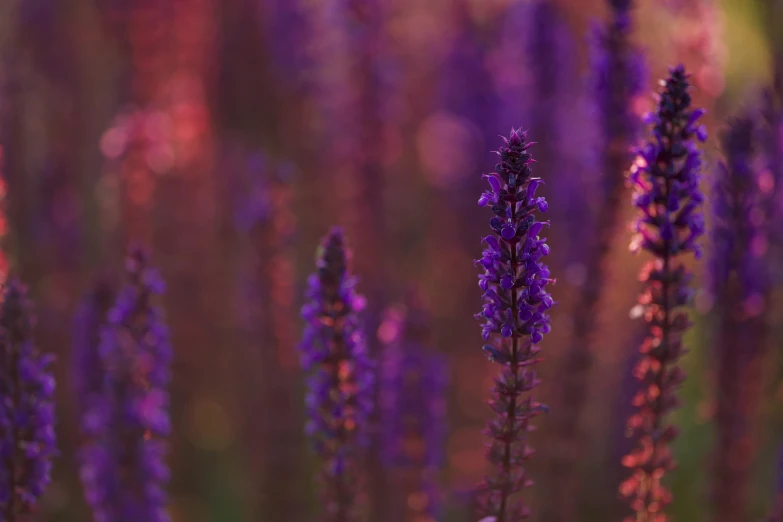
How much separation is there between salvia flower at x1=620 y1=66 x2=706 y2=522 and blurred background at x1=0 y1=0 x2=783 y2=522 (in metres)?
1.17

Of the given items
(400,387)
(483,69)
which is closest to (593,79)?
(400,387)

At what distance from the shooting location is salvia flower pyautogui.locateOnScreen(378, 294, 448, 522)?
15.3 ft

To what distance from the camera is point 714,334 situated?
4.98m

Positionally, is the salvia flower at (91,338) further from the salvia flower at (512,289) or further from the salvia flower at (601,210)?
the salvia flower at (601,210)

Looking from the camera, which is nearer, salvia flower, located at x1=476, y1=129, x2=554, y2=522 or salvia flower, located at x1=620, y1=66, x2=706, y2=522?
salvia flower, located at x1=476, y1=129, x2=554, y2=522

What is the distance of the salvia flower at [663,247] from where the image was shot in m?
3.36

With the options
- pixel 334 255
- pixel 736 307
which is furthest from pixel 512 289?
pixel 736 307

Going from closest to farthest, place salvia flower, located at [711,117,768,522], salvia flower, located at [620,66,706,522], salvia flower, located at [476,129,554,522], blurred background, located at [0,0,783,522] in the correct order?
salvia flower, located at [476,129,554,522]
salvia flower, located at [620,66,706,522]
salvia flower, located at [711,117,768,522]
blurred background, located at [0,0,783,522]

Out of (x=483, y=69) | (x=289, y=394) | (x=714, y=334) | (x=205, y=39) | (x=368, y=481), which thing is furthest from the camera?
(x=205, y=39)

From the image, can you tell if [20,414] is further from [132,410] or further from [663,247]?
[663,247]

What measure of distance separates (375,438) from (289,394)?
1.12m

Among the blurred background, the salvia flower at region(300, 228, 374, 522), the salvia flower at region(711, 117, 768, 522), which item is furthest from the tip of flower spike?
the blurred background

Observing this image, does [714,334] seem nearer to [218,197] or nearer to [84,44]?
[218,197]

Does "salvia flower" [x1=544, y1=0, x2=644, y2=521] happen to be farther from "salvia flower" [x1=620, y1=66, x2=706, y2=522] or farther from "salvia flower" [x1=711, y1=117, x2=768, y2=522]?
"salvia flower" [x1=620, y1=66, x2=706, y2=522]
